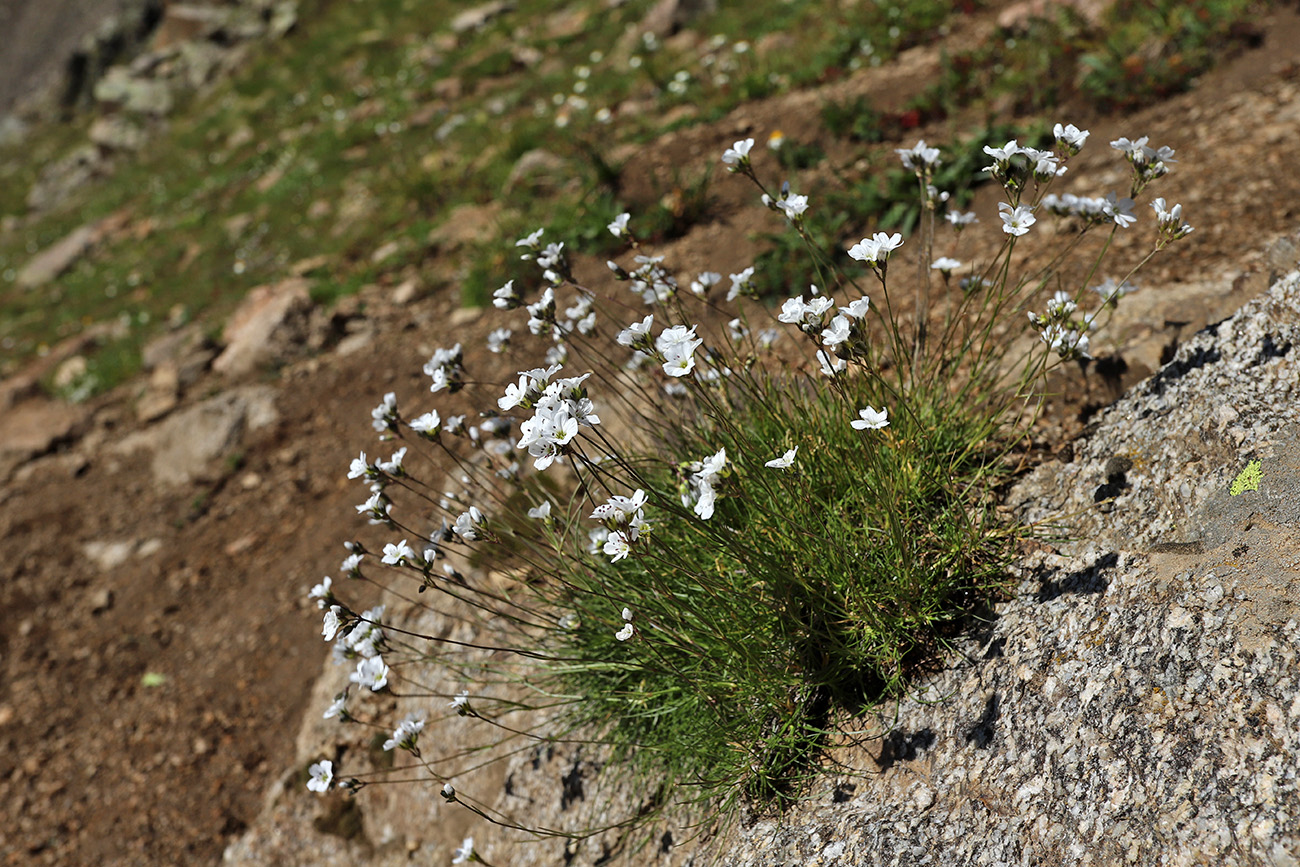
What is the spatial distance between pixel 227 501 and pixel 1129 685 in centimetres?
722

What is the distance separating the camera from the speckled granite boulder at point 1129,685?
6.47 ft

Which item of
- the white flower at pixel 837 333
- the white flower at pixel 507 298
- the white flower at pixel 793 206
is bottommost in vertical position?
the white flower at pixel 507 298

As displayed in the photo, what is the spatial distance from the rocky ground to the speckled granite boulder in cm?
67

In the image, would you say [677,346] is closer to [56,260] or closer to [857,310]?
[857,310]

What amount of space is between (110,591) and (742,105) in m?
7.72

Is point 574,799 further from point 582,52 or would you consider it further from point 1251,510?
point 582,52

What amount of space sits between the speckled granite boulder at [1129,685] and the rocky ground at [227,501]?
671mm

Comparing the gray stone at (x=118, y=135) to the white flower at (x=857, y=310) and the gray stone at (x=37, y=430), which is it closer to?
the gray stone at (x=37, y=430)

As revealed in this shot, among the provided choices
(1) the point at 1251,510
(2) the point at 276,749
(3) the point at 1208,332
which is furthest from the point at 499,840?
(3) the point at 1208,332

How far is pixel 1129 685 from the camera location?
7.30 ft

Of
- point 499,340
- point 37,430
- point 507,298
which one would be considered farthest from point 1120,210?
point 37,430

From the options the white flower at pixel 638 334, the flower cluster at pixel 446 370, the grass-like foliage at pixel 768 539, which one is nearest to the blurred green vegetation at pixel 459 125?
the grass-like foliage at pixel 768 539

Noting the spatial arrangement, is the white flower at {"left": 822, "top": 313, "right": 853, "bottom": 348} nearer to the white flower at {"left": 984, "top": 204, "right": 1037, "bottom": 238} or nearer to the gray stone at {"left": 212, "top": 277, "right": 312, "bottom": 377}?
the white flower at {"left": 984, "top": 204, "right": 1037, "bottom": 238}

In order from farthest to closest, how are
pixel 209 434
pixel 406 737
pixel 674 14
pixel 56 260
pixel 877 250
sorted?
pixel 56 260 → pixel 674 14 → pixel 209 434 → pixel 406 737 → pixel 877 250
